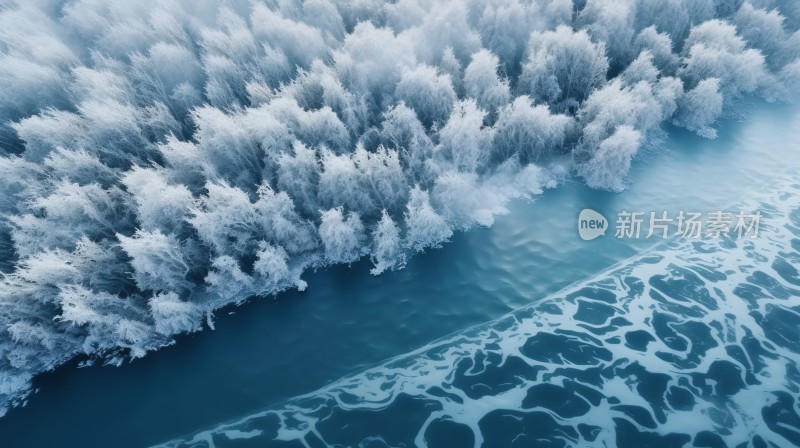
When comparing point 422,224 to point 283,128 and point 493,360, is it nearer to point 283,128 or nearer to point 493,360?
point 493,360

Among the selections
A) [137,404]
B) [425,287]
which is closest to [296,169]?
[425,287]

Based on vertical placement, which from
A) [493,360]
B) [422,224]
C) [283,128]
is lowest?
[493,360]

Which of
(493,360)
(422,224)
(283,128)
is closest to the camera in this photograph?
(493,360)

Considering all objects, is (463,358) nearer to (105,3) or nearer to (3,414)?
(3,414)

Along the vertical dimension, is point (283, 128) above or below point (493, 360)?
above

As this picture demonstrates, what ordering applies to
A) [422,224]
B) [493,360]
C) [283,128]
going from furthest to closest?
[283,128]
[422,224]
[493,360]

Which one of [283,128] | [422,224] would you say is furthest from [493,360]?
[283,128]
